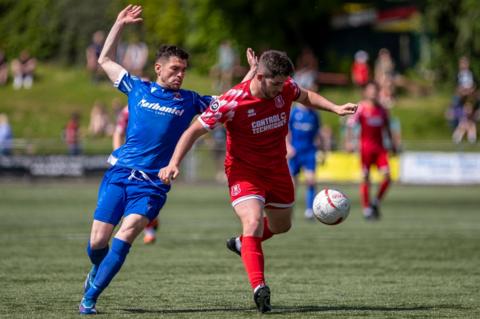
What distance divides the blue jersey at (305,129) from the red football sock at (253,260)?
1195 centimetres

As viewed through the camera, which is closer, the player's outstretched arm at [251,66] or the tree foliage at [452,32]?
the player's outstretched arm at [251,66]

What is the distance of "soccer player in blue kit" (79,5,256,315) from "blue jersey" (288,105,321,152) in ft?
38.1

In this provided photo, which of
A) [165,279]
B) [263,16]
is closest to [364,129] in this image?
[165,279]

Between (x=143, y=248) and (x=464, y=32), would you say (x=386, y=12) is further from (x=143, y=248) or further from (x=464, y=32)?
(x=143, y=248)

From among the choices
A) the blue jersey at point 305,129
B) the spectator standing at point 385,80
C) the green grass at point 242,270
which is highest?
the spectator standing at point 385,80

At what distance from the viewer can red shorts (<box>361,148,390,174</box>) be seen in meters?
20.4

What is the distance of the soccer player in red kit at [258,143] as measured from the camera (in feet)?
28.5

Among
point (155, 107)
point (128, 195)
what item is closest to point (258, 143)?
point (155, 107)

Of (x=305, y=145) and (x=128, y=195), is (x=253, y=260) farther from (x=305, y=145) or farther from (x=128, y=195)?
(x=305, y=145)

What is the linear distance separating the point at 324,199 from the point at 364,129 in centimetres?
1101

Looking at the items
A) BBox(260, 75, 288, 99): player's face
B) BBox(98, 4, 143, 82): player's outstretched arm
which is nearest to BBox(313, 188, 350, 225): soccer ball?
BBox(260, 75, 288, 99): player's face

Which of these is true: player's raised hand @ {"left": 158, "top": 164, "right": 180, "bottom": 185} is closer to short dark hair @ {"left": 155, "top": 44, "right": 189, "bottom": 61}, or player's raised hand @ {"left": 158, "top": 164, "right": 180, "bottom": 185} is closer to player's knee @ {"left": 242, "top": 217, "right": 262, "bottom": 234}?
player's knee @ {"left": 242, "top": 217, "right": 262, "bottom": 234}

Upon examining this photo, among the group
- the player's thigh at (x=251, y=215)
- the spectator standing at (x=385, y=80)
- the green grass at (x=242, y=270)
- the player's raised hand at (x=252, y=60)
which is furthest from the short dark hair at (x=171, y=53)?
the spectator standing at (x=385, y=80)

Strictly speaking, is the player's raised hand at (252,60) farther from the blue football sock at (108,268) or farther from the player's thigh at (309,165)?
the player's thigh at (309,165)
